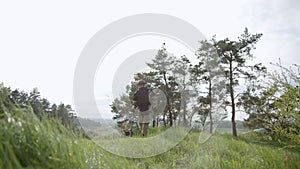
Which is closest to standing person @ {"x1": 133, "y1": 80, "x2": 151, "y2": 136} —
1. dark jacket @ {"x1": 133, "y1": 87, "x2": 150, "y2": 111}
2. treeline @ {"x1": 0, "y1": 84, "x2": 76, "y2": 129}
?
dark jacket @ {"x1": 133, "y1": 87, "x2": 150, "y2": 111}

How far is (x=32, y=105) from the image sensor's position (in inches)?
89.9

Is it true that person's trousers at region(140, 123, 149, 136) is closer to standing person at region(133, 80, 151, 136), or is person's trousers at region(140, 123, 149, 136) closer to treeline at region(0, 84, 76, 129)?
standing person at region(133, 80, 151, 136)

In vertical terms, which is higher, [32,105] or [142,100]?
[142,100]

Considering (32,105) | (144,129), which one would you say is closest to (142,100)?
(144,129)

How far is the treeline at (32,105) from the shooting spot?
1.79 meters

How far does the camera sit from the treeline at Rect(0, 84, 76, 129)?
70.4 inches

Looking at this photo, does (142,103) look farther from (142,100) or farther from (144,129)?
(144,129)

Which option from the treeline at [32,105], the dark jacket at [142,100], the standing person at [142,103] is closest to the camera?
the treeline at [32,105]

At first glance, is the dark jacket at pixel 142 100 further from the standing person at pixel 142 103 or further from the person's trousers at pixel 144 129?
the person's trousers at pixel 144 129

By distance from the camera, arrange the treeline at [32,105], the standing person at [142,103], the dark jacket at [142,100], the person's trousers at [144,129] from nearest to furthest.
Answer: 1. the treeline at [32,105]
2. the person's trousers at [144,129]
3. the standing person at [142,103]
4. the dark jacket at [142,100]

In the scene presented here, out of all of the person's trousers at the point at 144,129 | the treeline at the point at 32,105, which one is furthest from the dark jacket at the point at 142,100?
the treeline at the point at 32,105

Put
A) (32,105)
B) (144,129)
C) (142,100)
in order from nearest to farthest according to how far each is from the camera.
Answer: (32,105)
(144,129)
(142,100)

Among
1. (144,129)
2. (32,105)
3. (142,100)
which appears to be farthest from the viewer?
(142,100)

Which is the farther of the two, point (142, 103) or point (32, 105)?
point (142, 103)
